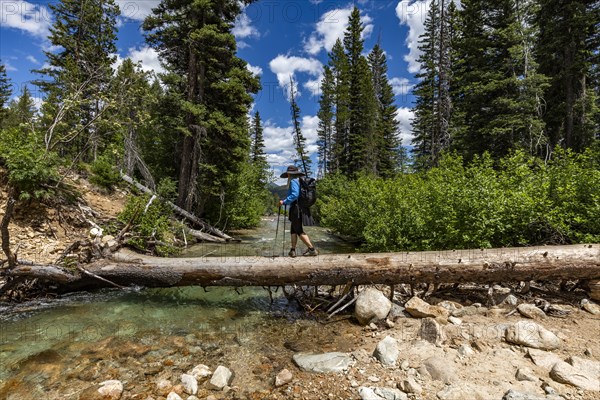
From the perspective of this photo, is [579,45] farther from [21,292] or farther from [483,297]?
[21,292]

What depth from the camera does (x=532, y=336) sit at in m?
3.90

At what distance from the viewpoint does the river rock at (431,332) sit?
4.20 metres

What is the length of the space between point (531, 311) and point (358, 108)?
32.5 m

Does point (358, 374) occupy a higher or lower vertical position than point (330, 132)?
lower

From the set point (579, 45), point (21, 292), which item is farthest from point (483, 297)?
point (579, 45)

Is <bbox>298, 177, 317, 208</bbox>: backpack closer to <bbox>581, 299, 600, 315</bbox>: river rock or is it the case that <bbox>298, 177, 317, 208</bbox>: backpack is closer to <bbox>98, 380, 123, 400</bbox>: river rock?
<bbox>98, 380, 123, 400</bbox>: river rock

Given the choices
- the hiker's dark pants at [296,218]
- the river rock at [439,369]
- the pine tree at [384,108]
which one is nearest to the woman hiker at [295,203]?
the hiker's dark pants at [296,218]

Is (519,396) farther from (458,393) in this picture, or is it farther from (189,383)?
(189,383)

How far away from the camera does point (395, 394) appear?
10.2ft

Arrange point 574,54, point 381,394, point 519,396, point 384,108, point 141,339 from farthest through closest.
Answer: point 384,108
point 574,54
point 141,339
point 381,394
point 519,396

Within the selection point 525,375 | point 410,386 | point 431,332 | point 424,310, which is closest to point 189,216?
point 424,310

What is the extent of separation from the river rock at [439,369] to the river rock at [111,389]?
3856mm

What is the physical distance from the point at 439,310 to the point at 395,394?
8.46ft

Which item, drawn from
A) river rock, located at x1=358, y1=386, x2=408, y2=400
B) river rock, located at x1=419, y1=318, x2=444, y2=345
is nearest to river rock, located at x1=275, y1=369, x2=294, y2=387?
river rock, located at x1=358, y1=386, x2=408, y2=400
